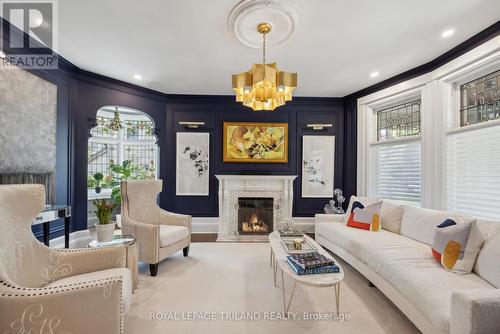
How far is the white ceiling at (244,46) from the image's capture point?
83.1 inches

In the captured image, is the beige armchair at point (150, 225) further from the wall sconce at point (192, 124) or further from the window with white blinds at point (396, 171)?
the window with white blinds at point (396, 171)

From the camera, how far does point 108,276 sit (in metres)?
1.61

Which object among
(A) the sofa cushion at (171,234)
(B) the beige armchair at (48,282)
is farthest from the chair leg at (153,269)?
(B) the beige armchair at (48,282)

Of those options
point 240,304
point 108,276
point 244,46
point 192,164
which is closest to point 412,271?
point 240,304

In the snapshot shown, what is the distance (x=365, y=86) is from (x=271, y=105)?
9.13ft

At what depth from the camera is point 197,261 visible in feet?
10.2

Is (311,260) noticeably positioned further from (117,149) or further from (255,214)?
(117,149)

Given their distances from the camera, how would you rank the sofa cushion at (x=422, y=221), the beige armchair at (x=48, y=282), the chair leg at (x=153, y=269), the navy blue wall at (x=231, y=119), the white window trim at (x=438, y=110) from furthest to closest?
the navy blue wall at (x=231, y=119) < the white window trim at (x=438, y=110) < the chair leg at (x=153, y=269) < the sofa cushion at (x=422, y=221) < the beige armchair at (x=48, y=282)

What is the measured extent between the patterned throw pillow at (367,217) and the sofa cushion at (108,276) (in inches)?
113

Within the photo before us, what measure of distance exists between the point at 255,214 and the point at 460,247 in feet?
10.3

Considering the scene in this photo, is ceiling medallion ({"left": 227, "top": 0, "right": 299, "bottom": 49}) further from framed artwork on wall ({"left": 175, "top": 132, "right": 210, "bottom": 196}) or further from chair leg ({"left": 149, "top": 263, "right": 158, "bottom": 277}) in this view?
chair leg ({"left": 149, "top": 263, "right": 158, "bottom": 277})

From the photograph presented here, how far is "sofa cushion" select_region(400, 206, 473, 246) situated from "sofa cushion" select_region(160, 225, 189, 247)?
292 cm

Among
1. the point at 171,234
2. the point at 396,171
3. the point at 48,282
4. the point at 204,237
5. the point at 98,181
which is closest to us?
the point at 48,282

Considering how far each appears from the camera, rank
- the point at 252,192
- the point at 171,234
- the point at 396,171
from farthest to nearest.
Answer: the point at 252,192 → the point at 396,171 → the point at 171,234
